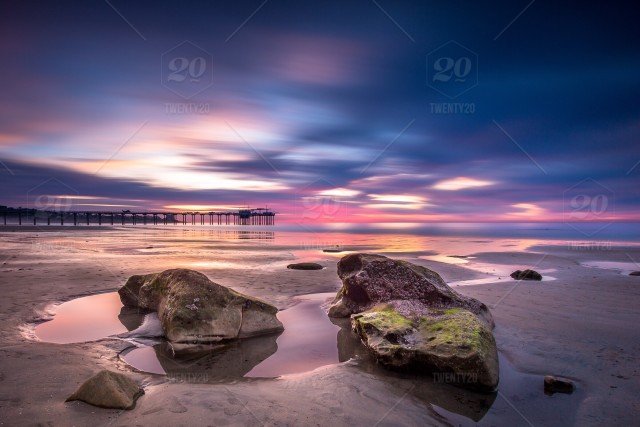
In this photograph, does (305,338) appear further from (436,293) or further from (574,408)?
(574,408)

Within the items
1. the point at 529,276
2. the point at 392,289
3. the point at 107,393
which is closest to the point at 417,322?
the point at 392,289

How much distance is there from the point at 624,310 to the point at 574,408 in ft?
22.4

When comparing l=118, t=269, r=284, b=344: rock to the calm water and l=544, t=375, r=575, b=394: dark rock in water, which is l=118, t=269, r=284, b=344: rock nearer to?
the calm water

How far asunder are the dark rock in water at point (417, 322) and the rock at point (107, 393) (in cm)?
373

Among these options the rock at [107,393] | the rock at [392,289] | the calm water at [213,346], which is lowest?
the calm water at [213,346]

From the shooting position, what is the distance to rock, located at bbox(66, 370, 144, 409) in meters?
4.23

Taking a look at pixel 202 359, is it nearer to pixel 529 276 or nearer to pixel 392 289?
pixel 392 289

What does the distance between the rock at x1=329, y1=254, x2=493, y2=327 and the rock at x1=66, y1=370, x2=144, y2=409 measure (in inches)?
221

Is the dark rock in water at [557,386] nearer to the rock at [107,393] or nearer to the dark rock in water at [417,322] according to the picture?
the dark rock in water at [417,322]

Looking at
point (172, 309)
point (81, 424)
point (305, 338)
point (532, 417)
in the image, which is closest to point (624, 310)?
point (532, 417)

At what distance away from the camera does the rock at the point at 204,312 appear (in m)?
7.03

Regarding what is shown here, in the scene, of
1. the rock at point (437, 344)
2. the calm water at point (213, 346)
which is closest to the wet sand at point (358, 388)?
the rock at point (437, 344)

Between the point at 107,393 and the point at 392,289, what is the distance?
6.26m

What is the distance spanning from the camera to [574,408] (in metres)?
5.00
